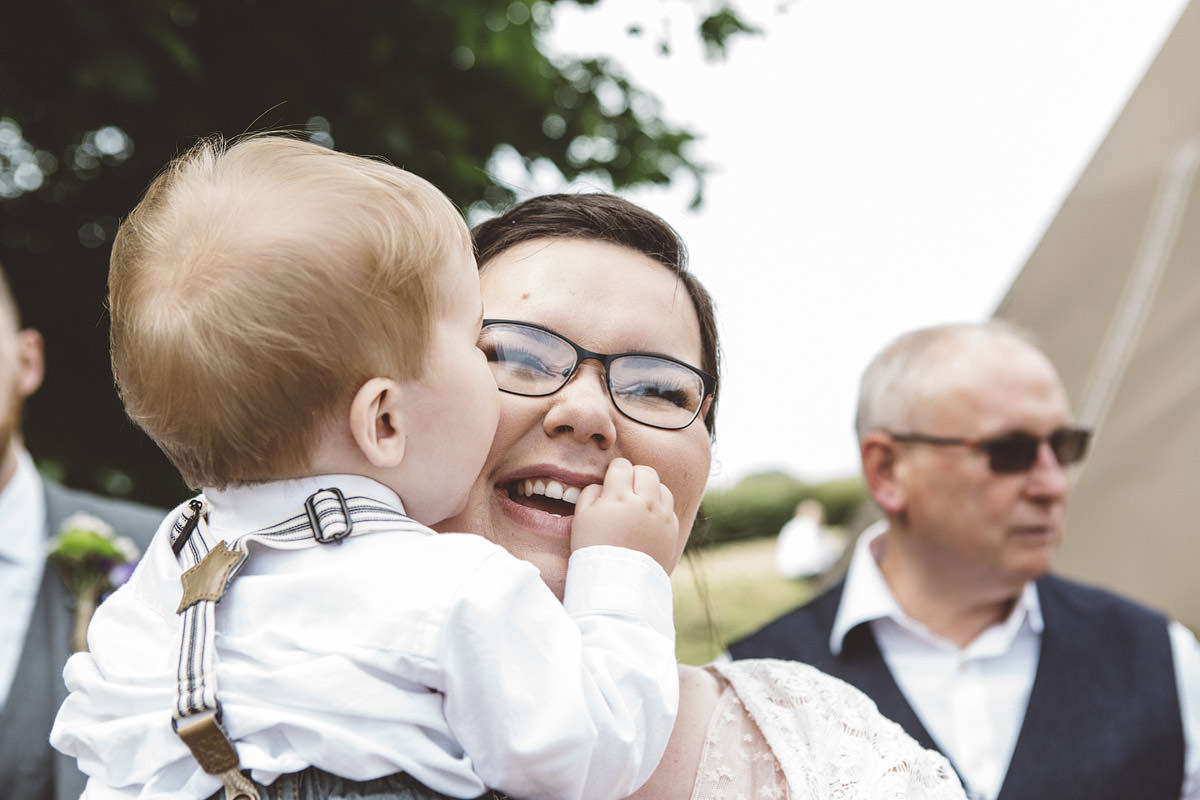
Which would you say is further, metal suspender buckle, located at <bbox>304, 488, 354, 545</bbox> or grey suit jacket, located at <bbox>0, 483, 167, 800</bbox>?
grey suit jacket, located at <bbox>0, 483, 167, 800</bbox>

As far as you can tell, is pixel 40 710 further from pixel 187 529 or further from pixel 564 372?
pixel 564 372

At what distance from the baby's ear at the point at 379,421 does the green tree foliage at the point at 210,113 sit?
2.29 metres

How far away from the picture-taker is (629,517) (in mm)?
1581

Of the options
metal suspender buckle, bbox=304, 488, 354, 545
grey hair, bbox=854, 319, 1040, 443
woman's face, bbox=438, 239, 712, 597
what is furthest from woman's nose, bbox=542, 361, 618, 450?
grey hair, bbox=854, 319, 1040, 443

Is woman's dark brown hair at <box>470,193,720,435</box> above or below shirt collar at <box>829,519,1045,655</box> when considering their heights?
above

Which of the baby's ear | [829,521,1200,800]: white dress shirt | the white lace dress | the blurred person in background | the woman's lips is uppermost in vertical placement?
the baby's ear

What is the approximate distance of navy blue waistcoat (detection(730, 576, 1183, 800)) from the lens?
3.18 m

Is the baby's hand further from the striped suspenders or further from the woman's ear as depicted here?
the woman's ear

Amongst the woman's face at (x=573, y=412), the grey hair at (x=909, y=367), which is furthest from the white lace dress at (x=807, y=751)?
the grey hair at (x=909, y=367)

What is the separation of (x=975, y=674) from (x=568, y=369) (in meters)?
2.42

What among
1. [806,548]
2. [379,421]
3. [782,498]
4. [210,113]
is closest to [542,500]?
[379,421]

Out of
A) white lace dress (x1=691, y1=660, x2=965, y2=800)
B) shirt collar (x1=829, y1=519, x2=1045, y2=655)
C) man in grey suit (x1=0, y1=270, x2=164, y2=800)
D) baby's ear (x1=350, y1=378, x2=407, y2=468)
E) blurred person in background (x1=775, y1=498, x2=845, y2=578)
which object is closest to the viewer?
baby's ear (x1=350, y1=378, x2=407, y2=468)

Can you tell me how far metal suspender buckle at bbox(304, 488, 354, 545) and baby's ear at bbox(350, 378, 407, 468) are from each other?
2.7 inches

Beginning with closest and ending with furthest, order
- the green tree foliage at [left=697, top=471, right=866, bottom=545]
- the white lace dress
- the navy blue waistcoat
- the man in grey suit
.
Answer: the white lace dress, the navy blue waistcoat, the man in grey suit, the green tree foliage at [left=697, top=471, right=866, bottom=545]
